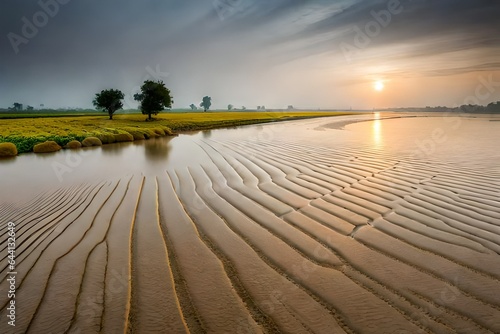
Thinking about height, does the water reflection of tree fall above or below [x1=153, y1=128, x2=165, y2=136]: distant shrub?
below

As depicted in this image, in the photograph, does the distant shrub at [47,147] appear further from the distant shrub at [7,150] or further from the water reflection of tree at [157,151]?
the water reflection of tree at [157,151]

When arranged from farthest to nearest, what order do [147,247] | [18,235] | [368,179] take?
[368,179], [18,235], [147,247]

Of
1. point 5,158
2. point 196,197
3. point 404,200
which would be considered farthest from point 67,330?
point 5,158

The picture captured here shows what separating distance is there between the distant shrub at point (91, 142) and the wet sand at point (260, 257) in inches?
540

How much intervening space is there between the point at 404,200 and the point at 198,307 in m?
4.44

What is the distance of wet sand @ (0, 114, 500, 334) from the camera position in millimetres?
2209

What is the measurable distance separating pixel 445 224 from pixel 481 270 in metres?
1.32

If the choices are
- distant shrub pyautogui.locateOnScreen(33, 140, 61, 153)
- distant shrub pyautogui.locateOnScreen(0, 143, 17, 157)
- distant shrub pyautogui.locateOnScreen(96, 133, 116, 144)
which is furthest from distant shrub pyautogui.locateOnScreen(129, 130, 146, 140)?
distant shrub pyautogui.locateOnScreen(0, 143, 17, 157)

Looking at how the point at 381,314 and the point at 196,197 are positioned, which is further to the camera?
the point at 196,197

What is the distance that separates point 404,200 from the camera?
16.9 feet

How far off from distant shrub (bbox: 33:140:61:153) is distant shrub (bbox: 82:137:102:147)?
1995mm

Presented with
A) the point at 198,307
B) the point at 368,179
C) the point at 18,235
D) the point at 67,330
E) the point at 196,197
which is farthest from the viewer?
the point at 368,179

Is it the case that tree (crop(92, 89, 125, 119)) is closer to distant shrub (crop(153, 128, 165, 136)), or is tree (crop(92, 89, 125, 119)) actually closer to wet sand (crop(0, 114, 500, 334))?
distant shrub (crop(153, 128, 165, 136))

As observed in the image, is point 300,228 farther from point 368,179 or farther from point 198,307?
point 368,179
